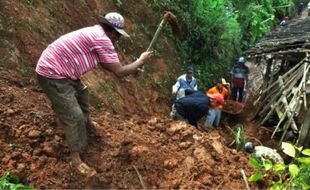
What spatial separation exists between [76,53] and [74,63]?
0.11 metres

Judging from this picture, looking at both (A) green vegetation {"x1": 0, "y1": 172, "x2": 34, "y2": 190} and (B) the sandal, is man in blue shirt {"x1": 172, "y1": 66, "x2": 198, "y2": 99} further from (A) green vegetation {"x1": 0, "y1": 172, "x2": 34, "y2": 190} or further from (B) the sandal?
(A) green vegetation {"x1": 0, "y1": 172, "x2": 34, "y2": 190}

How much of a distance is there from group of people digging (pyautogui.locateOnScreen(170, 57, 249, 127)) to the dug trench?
1746mm

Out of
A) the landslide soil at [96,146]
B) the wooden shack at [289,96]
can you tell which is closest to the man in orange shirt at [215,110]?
the wooden shack at [289,96]

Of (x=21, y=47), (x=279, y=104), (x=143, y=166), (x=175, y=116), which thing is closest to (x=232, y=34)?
(x=279, y=104)

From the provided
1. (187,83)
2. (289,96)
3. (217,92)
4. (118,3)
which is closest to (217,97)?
(217,92)

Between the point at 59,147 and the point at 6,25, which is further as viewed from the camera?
the point at 6,25

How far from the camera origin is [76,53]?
471cm

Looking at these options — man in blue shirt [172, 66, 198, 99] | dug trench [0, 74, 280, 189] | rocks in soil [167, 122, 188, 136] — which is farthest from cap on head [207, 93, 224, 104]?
dug trench [0, 74, 280, 189]

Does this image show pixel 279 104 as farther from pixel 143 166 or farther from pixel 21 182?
pixel 21 182

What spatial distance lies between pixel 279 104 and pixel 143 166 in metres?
5.68

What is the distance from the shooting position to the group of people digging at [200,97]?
7.86m

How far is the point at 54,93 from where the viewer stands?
477cm

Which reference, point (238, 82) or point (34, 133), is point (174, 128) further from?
point (238, 82)

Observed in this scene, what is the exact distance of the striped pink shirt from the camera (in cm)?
466
